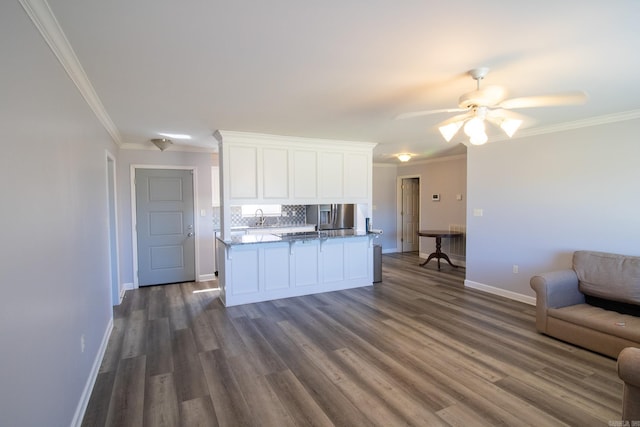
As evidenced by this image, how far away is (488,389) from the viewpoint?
2453 mm

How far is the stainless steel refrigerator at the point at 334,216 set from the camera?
18.2 feet

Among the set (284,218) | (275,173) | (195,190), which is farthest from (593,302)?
(195,190)

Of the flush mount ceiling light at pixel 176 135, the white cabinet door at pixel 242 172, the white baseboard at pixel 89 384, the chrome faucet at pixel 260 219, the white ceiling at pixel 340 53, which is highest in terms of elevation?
the flush mount ceiling light at pixel 176 135

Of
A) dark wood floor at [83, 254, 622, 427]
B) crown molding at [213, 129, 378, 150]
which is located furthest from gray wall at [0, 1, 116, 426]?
crown molding at [213, 129, 378, 150]

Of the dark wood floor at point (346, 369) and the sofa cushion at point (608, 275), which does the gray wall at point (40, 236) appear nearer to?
the dark wood floor at point (346, 369)

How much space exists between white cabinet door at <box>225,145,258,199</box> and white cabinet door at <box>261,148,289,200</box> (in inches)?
5.2

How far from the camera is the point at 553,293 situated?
3.38m

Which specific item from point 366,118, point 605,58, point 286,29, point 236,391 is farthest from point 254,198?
point 605,58

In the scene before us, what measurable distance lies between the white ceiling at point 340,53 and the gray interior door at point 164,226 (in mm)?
2125

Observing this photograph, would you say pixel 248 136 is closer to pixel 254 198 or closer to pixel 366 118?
pixel 254 198

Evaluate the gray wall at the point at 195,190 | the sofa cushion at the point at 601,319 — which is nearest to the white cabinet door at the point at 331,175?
the gray wall at the point at 195,190

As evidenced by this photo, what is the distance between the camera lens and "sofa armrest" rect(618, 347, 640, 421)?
1699 mm

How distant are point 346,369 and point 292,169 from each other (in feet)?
9.78

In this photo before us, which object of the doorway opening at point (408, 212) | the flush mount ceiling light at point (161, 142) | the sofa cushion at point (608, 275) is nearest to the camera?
the sofa cushion at point (608, 275)
